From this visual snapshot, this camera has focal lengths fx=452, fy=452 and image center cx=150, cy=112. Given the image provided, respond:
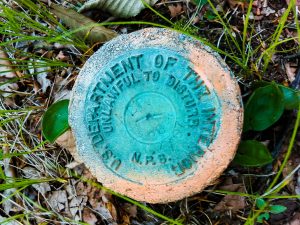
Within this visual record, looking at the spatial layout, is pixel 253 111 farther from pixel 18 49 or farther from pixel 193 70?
pixel 18 49

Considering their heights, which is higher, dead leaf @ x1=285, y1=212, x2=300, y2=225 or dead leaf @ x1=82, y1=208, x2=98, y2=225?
dead leaf @ x1=285, y1=212, x2=300, y2=225

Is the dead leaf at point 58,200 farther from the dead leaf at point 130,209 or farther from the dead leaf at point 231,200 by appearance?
the dead leaf at point 231,200

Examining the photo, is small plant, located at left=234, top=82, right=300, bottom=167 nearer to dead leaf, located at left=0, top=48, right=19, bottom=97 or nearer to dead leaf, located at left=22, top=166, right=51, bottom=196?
dead leaf, located at left=22, top=166, right=51, bottom=196

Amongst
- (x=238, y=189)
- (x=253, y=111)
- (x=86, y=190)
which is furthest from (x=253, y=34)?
(x=86, y=190)

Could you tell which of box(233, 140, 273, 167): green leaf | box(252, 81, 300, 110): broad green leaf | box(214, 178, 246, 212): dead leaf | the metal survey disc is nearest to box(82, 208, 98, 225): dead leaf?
the metal survey disc

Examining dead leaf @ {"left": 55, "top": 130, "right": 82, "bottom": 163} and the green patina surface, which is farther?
dead leaf @ {"left": 55, "top": 130, "right": 82, "bottom": 163}

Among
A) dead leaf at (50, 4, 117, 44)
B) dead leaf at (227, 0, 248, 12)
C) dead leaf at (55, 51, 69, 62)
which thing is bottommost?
dead leaf at (55, 51, 69, 62)

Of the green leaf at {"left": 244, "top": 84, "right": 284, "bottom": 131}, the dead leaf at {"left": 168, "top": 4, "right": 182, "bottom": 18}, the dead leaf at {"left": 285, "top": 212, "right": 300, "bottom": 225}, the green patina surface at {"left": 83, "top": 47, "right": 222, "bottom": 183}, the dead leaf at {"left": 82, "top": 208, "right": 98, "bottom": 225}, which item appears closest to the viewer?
the green patina surface at {"left": 83, "top": 47, "right": 222, "bottom": 183}
